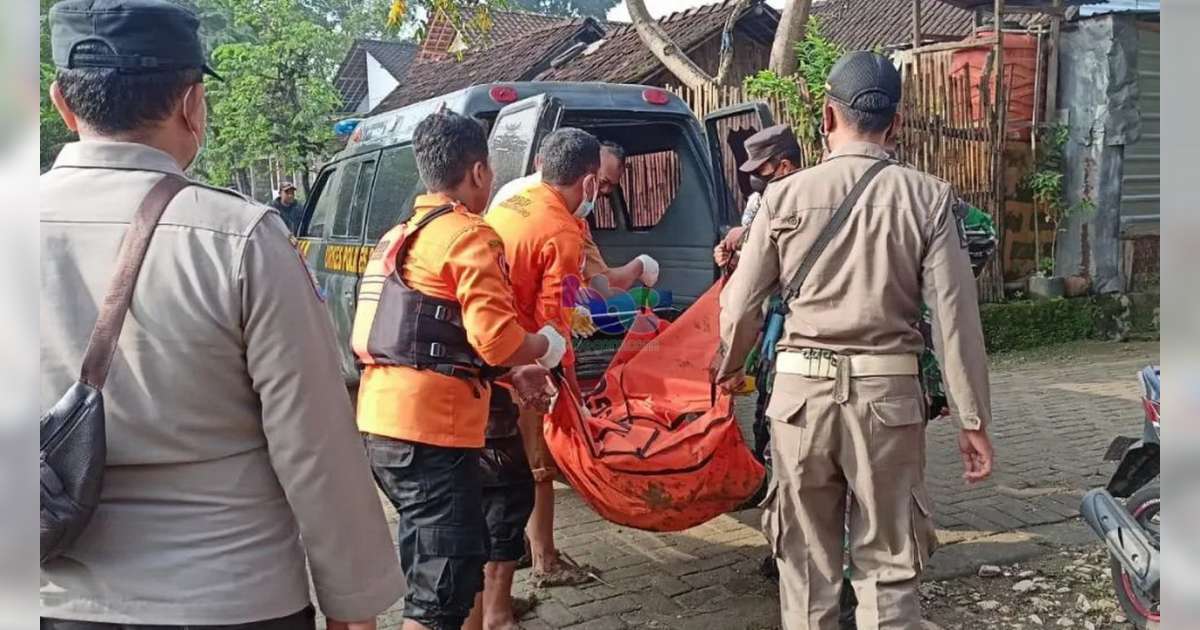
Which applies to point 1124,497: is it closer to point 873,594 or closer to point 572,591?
point 873,594

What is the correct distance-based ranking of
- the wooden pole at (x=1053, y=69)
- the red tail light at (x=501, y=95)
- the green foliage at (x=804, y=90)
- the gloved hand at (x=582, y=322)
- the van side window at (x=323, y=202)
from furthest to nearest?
the wooden pole at (x=1053, y=69)
the green foliage at (x=804, y=90)
the van side window at (x=323, y=202)
the red tail light at (x=501, y=95)
the gloved hand at (x=582, y=322)

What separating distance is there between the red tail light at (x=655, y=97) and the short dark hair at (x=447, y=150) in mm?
2387

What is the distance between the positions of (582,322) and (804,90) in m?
5.68

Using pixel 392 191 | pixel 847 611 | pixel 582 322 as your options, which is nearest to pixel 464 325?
pixel 582 322

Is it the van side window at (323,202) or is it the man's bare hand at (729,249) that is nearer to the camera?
the man's bare hand at (729,249)

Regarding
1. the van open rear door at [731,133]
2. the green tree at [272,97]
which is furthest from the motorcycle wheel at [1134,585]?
the green tree at [272,97]

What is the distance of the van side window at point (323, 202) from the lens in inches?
267

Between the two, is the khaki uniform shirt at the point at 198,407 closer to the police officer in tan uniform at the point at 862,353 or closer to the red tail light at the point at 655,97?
the police officer in tan uniform at the point at 862,353

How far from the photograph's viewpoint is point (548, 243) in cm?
346

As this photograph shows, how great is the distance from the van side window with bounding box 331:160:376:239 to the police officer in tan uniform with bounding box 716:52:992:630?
146 inches

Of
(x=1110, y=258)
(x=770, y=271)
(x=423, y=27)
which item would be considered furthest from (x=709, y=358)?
(x=423, y=27)

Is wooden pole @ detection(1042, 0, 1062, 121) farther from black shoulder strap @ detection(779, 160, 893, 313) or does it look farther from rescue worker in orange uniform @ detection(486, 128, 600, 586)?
black shoulder strap @ detection(779, 160, 893, 313)

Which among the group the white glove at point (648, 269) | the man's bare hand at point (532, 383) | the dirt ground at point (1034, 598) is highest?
the white glove at point (648, 269)

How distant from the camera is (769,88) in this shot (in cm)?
900
